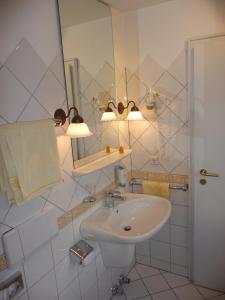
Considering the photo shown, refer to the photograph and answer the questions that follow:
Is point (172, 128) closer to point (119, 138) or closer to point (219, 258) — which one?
point (119, 138)

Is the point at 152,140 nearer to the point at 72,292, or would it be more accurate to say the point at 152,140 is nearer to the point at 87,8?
the point at 87,8

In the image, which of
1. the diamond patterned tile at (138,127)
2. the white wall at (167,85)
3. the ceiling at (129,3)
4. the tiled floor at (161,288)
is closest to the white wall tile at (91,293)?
the tiled floor at (161,288)

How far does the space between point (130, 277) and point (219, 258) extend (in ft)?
2.75

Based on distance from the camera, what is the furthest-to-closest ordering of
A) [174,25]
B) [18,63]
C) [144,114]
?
[144,114], [174,25], [18,63]

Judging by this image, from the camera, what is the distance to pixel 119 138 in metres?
2.11

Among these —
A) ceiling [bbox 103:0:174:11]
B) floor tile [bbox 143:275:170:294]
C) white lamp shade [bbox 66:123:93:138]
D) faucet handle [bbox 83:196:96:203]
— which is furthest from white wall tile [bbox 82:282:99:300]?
ceiling [bbox 103:0:174:11]

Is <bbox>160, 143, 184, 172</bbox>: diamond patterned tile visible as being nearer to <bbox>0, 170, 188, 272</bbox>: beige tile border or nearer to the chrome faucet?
<bbox>0, 170, 188, 272</bbox>: beige tile border

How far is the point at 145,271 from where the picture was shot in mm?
2398

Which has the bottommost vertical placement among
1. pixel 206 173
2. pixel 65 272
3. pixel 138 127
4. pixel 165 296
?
pixel 165 296

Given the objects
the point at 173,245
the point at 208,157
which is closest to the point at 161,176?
the point at 208,157

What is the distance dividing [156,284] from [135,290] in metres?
0.21

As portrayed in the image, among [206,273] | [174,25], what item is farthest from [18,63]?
[206,273]

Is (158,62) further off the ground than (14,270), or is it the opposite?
(158,62)

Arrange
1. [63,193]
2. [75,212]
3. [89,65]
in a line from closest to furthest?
[63,193] → [75,212] → [89,65]
